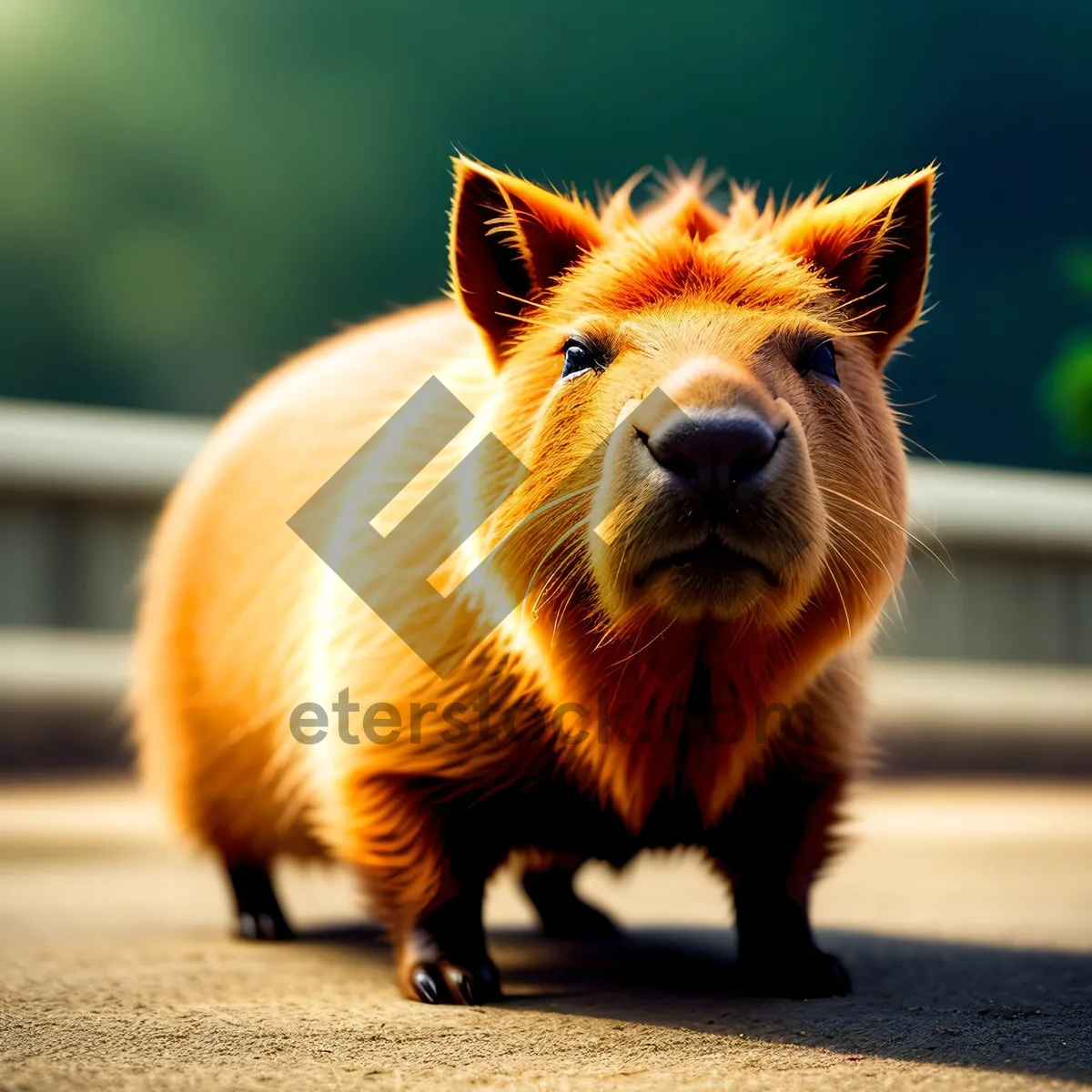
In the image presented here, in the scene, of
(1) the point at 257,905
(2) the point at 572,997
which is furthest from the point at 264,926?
(2) the point at 572,997

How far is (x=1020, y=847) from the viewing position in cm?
377

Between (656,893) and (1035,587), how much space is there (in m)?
2.89

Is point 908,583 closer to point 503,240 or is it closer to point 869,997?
point 869,997

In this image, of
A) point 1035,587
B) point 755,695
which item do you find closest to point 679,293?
point 755,695

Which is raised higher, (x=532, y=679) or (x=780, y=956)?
(x=532, y=679)

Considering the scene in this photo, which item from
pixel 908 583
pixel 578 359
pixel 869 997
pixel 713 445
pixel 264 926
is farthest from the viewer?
pixel 908 583

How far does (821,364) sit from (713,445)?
13.1 inches

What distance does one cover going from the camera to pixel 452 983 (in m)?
1.85

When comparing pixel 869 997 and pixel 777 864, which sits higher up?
pixel 777 864

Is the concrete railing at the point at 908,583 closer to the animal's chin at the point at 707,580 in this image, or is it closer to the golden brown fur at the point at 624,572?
the golden brown fur at the point at 624,572

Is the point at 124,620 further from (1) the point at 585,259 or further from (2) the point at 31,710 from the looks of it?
(1) the point at 585,259

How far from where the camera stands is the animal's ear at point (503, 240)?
1.88 meters

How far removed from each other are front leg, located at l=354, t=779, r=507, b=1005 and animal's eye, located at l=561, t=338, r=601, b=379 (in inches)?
25.9

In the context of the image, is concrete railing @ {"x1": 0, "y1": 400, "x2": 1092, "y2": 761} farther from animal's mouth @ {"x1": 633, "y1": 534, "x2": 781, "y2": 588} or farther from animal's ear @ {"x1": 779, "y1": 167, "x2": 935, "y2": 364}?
animal's mouth @ {"x1": 633, "y1": 534, "x2": 781, "y2": 588}
